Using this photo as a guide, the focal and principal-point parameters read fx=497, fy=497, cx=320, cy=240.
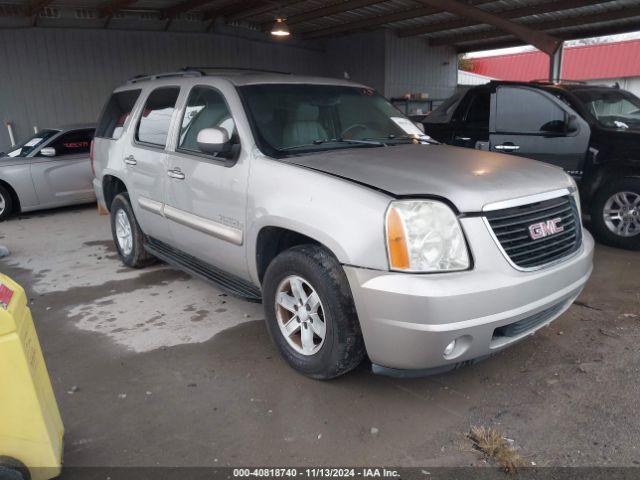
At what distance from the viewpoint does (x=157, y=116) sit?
4430 millimetres

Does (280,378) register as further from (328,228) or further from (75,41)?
(75,41)

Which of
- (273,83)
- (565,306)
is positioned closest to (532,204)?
(565,306)

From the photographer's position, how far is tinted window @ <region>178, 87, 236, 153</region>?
3670mm

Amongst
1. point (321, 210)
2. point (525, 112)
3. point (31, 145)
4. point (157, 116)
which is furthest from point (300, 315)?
point (31, 145)

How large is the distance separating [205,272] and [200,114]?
4.09 ft

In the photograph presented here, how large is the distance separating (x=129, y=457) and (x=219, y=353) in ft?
3.53

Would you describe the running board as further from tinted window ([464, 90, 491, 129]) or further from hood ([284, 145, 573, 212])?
tinted window ([464, 90, 491, 129])

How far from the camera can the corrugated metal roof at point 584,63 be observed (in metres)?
25.2

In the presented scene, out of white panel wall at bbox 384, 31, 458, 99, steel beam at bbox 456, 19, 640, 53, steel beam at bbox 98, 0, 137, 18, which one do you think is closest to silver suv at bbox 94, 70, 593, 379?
steel beam at bbox 98, 0, 137, 18

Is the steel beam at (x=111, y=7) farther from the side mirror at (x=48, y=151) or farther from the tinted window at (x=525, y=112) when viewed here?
the tinted window at (x=525, y=112)

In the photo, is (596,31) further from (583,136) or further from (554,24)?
(583,136)

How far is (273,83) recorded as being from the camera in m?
3.73

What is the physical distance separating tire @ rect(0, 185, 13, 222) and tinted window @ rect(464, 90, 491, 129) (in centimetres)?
718

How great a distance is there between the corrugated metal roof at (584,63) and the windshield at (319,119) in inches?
947
